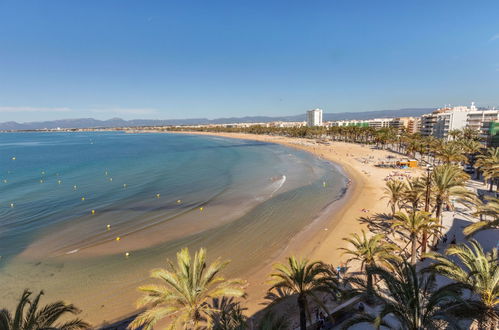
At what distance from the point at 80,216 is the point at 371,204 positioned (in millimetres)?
37690

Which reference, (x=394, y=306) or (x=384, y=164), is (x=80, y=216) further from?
(x=384, y=164)

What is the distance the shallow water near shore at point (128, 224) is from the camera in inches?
708

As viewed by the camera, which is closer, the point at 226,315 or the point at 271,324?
the point at 271,324

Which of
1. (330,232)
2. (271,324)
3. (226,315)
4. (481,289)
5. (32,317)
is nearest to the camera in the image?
(32,317)

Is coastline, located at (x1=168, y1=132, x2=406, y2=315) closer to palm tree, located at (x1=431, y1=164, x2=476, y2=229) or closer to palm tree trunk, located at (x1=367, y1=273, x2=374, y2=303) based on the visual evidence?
palm tree trunk, located at (x1=367, y1=273, x2=374, y2=303)

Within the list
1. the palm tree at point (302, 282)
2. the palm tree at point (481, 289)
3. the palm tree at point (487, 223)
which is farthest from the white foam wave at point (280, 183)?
the palm tree at point (481, 289)

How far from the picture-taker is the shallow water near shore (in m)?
18.0

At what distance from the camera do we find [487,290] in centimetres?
839

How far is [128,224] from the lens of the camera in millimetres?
27766

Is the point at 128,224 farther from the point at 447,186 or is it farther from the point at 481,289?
the point at 447,186

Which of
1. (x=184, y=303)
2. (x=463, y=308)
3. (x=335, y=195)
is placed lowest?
(x=335, y=195)

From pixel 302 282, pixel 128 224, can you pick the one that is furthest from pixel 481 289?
pixel 128 224

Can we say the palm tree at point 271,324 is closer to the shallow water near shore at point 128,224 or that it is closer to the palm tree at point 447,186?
the shallow water near shore at point 128,224

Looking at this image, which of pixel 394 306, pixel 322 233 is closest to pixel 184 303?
pixel 394 306
